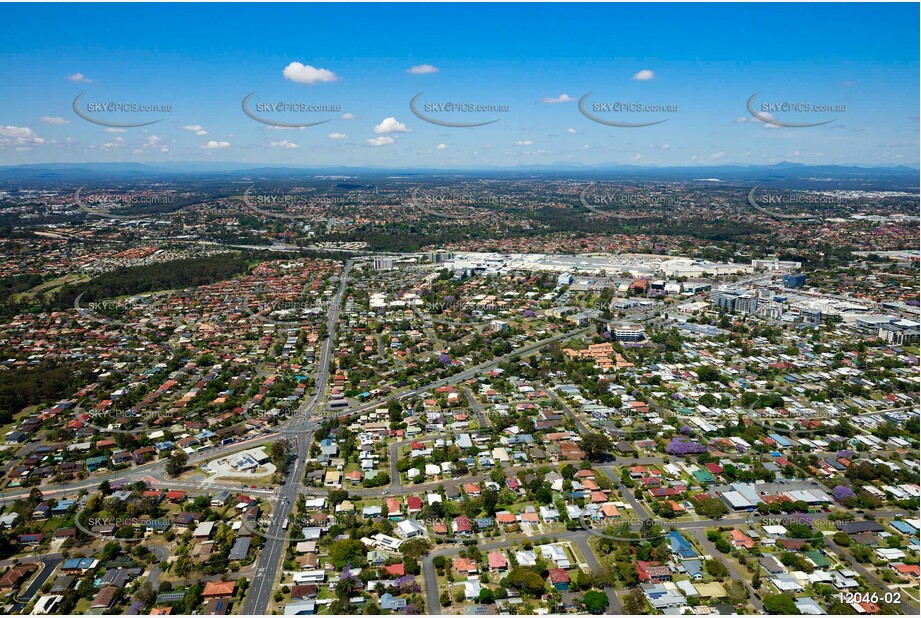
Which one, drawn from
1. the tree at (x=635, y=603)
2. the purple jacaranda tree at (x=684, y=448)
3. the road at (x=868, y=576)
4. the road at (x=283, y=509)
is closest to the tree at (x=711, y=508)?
the road at (x=868, y=576)

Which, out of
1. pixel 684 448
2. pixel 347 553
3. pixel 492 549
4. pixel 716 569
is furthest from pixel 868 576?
pixel 347 553

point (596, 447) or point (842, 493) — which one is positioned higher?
point (596, 447)

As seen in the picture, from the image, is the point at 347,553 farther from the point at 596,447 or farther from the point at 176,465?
the point at 596,447

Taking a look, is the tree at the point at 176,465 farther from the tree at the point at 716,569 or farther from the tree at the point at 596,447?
the tree at the point at 716,569

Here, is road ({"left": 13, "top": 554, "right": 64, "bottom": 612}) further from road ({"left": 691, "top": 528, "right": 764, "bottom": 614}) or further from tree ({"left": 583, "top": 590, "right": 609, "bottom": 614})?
road ({"left": 691, "top": 528, "right": 764, "bottom": 614})

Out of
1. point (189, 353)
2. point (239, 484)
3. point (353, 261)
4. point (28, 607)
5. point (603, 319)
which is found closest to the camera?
point (28, 607)

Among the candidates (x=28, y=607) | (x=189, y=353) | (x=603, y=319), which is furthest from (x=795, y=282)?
(x=28, y=607)

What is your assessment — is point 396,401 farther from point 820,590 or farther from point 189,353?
point 820,590
